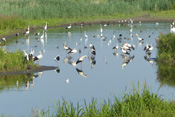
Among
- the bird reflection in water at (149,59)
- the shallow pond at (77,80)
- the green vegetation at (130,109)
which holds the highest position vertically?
the green vegetation at (130,109)

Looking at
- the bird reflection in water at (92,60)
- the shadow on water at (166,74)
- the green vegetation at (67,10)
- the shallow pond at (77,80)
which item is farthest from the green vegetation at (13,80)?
the green vegetation at (67,10)

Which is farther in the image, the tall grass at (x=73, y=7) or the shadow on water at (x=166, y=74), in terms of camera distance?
the tall grass at (x=73, y=7)

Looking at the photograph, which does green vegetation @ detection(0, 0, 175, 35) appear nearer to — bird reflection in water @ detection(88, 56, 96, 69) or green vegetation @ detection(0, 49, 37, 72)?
bird reflection in water @ detection(88, 56, 96, 69)

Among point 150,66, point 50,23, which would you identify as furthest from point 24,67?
point 50,23

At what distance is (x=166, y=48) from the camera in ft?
116

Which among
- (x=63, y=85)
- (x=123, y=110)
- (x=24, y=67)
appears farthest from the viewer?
(x=24, y=67)

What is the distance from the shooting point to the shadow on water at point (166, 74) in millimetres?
28737

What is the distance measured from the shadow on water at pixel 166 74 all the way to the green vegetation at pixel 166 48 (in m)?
0.70

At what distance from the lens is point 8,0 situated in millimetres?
76688

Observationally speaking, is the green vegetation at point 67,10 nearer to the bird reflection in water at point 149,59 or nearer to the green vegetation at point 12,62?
the bird reflection in water at point 149,59

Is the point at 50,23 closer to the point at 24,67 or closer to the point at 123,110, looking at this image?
the point at 24,67

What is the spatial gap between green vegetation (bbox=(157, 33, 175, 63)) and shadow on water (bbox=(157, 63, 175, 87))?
2.31 feet

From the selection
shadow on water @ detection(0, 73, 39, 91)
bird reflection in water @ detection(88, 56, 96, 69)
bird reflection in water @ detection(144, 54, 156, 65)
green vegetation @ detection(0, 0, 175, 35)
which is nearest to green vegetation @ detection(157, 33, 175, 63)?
bird reflection in water @ detection(144, 54, 156, 65)

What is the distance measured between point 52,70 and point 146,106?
643 inches
